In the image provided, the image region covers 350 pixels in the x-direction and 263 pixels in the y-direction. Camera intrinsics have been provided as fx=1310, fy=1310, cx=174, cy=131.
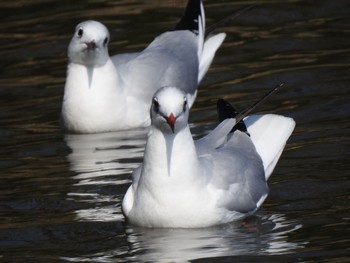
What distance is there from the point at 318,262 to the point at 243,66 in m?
5.63

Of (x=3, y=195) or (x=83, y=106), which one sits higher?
(x=83, y=106)

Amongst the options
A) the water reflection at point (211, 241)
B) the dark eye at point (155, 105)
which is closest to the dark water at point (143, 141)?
the water reflection at point (211, 241)

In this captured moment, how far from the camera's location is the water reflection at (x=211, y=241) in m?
7.96

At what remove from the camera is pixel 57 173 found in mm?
10188

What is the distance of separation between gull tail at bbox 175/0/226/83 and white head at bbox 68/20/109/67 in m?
1.37

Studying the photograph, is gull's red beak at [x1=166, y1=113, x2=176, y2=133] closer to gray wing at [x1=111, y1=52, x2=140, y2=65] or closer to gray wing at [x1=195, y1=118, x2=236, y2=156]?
gray wing at [x1=195, y1=118, x2=236, y2=156]

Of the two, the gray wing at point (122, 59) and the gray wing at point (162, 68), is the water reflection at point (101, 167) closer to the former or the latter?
the gray wing at point (162, 68)

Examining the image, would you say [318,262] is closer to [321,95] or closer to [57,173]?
[57,173]

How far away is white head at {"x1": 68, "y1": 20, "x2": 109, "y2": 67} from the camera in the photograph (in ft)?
38.2

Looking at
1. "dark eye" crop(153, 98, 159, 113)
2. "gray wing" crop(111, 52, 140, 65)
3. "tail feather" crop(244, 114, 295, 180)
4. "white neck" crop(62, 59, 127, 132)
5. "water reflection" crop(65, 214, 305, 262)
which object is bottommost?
"water reflection" crop(65, 214, 305, 262)

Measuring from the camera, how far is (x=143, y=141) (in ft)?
36.9

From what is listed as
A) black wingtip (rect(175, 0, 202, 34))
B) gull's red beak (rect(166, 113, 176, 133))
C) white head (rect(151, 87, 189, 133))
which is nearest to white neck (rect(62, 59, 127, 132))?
black wingtip (rect(175, 0, 202, 34))

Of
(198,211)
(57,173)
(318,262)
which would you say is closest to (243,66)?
(57,173)

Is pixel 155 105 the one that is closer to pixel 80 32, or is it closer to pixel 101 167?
pixel 101 167
